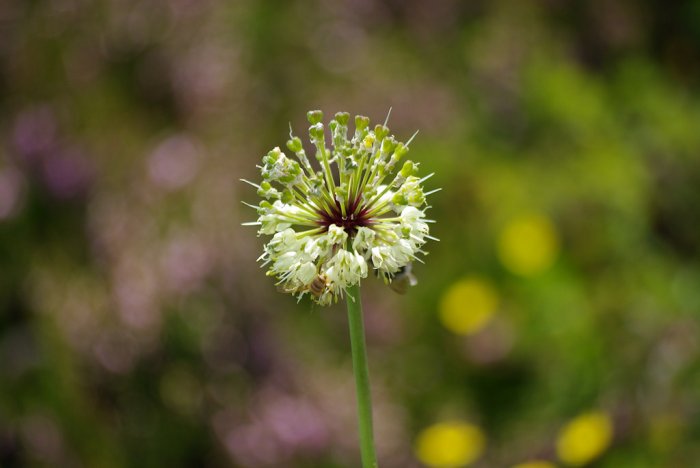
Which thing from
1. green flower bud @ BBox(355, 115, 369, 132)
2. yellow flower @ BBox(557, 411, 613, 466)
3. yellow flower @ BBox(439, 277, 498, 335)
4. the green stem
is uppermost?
yellow flower @ BBox(439, 277, 498, 335)

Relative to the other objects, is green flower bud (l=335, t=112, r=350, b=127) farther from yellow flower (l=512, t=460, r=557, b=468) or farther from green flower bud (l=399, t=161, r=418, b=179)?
yellow flower (l=512, t=460, r=557, b=468)

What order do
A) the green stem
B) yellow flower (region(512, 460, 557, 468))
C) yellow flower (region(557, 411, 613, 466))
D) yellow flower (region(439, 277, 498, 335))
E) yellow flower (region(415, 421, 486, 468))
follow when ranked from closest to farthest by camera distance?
the green stem < yellow flower (region(512, 460, 557, 468)) < yellow flower (region(557, 411, 613, 466)) < yellow flower (region(415, 421, 486, 468)) < yellow flower (region(439, 277, 498, 335))

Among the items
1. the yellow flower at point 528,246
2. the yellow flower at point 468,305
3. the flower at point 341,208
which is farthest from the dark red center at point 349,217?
the yellow flower at point 528,246

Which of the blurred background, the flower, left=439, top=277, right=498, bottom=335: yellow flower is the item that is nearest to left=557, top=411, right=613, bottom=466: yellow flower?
the blurred background

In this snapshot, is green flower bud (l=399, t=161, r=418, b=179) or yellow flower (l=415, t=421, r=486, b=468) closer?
green flower bud (l=399, t=161, r=418, b=179)

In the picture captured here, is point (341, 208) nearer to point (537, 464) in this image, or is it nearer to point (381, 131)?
point (381, 131)

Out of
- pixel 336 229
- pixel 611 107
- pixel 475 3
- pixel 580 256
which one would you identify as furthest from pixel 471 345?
pixel 475 3

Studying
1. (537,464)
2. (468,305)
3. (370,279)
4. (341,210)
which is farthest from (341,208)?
(370,279)
